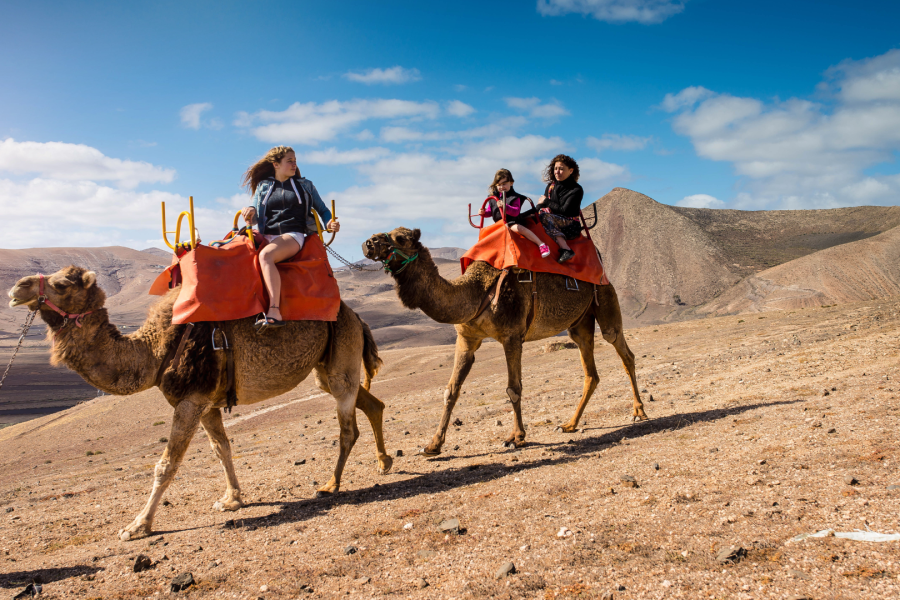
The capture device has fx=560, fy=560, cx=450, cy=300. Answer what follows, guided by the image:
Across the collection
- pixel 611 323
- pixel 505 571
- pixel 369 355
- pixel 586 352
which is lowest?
pixel 505 571

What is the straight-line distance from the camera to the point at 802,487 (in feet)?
14.3

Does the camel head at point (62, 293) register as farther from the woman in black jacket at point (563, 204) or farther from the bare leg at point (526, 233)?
the woman in black jacket at point (563, 204)

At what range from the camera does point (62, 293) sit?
513 cm

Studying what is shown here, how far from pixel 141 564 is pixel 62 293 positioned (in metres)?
2.53

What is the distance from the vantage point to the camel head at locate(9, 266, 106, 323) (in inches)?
193

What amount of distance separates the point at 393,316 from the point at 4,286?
348ft

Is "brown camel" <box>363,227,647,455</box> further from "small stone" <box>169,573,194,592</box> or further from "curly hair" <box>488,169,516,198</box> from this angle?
"small stone" <box>169,573,194,592</box>

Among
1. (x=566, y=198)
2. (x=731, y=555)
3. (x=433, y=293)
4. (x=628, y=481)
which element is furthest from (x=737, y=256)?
(x=731, y=555)

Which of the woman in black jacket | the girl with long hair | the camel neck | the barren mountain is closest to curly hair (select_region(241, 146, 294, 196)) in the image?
the girl with long hair

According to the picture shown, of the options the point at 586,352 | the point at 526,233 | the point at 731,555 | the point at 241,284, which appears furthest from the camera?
the point at 586,352

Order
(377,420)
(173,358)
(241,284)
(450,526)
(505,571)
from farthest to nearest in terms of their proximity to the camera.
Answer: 1. (377,420)
2. (241,284)
3. (173,358)
4. (450,526)
5. (505,571)

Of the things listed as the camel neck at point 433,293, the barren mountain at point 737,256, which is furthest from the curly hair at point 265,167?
the barren mountain at point 737,256

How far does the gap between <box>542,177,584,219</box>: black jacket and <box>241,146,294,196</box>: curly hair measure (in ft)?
13.0

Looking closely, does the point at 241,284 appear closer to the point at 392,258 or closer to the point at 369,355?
the point at 392,258
